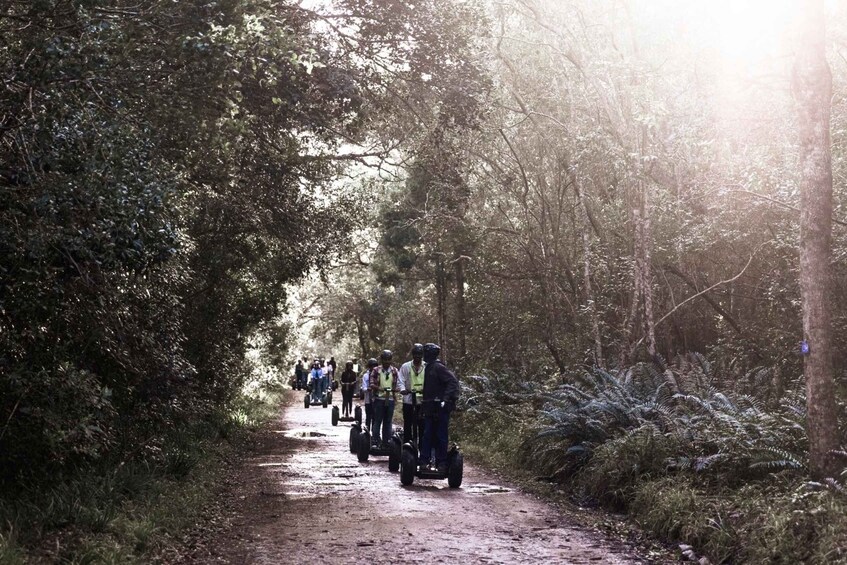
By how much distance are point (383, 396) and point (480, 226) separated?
31.7 feet

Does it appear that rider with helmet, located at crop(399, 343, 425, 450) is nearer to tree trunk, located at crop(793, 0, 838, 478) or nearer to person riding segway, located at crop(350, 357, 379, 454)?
person riding segway, located at crop(350, 357, 379, 454)

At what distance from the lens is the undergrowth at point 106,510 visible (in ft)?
24.0

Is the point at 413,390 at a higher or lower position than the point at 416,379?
lower

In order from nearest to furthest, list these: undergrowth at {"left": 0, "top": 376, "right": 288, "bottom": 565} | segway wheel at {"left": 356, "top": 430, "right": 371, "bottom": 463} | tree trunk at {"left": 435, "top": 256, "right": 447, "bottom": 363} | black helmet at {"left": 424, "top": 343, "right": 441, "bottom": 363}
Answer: undergrowth at {"left": 0, "top": 376, "right": 288, "bottom": 565}, black helmet at {"left": 424, "top": 343, "right": 441, "bottom": 363}, segway wheel at {"left": 356, "top": 430, "right": 371, "bottom": 463}, tree trunk at {"left": 435, "top": 256, "right": 447, "bottom": 363}

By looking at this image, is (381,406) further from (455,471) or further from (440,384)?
(455,471)

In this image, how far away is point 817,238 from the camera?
9141mm

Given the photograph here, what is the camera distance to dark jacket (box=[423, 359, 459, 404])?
1286cm

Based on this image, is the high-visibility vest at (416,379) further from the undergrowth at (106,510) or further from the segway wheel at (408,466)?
the undergrowth at (106,510)

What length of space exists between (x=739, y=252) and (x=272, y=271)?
11113 mm

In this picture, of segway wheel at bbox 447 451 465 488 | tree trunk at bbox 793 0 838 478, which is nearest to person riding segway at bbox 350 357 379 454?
segway wheel at bbox 447 451 465 488

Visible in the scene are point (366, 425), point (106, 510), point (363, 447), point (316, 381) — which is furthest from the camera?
point (316, 381)

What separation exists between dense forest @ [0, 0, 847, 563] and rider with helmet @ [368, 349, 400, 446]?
2.52 metres

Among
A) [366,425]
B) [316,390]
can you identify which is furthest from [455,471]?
[316,390]

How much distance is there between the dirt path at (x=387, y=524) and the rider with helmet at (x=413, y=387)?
937 millimetres
